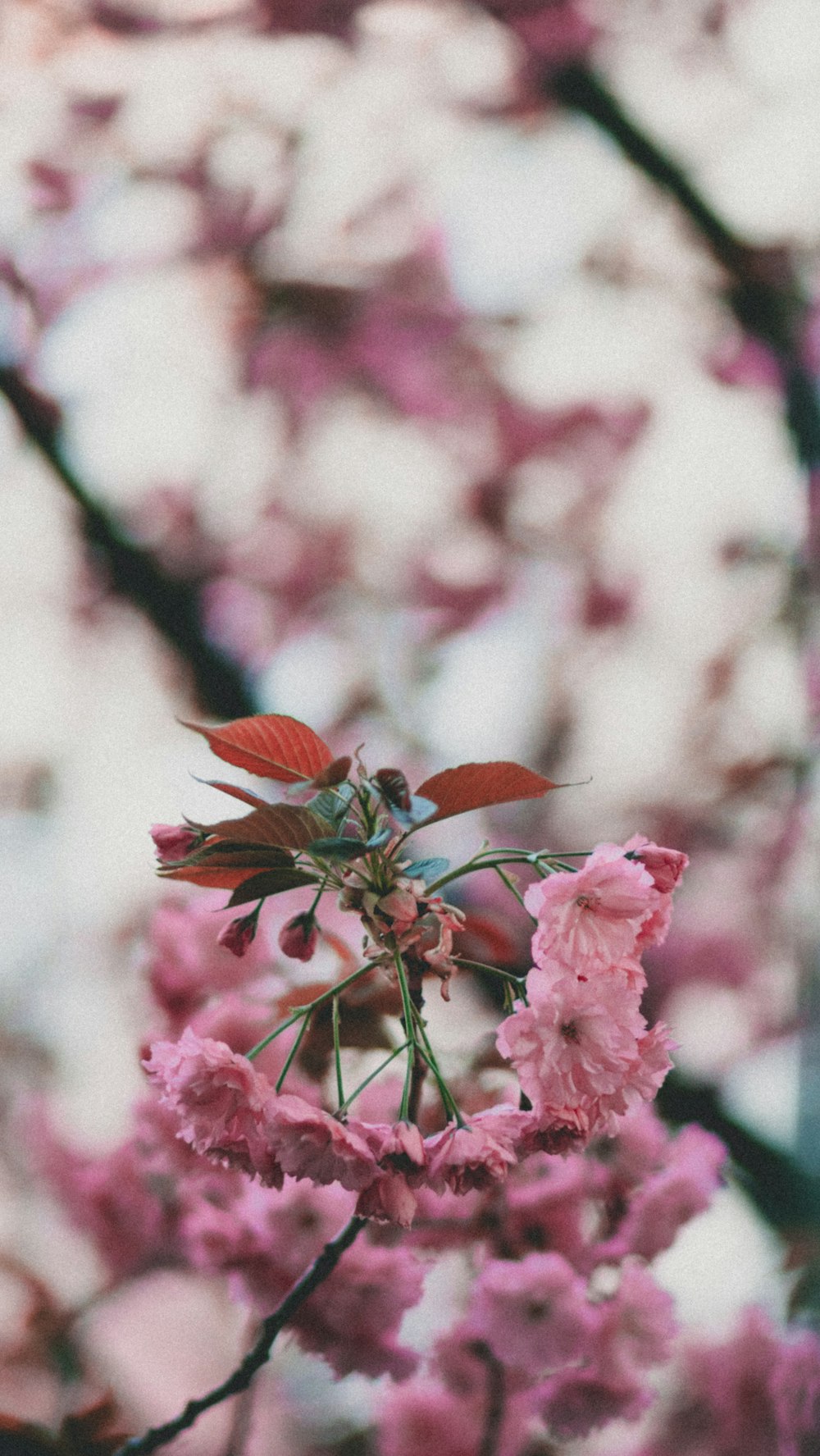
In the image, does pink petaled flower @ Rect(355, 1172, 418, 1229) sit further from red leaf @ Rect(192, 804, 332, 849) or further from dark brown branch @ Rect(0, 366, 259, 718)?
dark brown branch @ Rect(0, 366, 259, 718)

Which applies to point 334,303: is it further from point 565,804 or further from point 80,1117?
point 80,1117

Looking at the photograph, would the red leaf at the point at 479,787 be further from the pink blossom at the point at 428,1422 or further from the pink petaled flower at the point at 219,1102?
the pink blossom at the point at 428,1422

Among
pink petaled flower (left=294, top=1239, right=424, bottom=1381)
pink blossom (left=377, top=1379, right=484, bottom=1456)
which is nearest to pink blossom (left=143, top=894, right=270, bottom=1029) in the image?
pink petaled flower (left=294, top=1239, right=424, bottom=1381)

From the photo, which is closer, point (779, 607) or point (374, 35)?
point (779, 607)

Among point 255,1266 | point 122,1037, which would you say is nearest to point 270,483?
point 122,1037

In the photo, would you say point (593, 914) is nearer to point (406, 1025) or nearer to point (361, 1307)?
point (406, 1025)

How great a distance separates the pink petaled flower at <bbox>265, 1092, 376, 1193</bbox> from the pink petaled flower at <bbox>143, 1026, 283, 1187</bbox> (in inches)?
0.8

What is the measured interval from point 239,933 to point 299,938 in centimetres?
3

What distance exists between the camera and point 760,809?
1.36 meters

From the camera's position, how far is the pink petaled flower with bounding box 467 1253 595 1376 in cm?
58

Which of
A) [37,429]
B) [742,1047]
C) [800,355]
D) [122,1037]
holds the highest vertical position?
[800,355]

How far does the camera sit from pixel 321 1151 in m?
0.36

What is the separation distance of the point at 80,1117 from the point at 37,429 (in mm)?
812

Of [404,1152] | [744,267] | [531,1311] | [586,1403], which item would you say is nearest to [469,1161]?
[404,1152]
